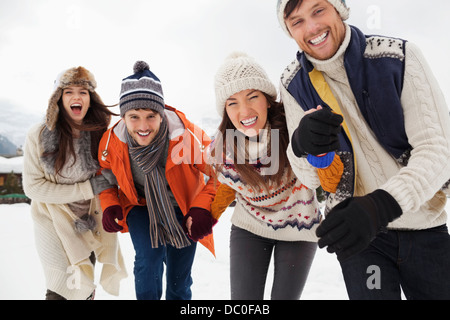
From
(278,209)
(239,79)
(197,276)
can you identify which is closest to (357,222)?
(278,209)

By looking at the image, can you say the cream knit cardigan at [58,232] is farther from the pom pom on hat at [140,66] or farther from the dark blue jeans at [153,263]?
the pom pom on hat at [140,66]

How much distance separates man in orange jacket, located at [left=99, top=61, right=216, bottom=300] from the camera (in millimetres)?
2197

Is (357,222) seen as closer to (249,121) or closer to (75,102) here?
(249,121)

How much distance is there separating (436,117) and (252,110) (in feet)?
3.21

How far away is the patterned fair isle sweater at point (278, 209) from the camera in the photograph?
75.6 inches

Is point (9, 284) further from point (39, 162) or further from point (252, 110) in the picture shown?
point (252, 110)

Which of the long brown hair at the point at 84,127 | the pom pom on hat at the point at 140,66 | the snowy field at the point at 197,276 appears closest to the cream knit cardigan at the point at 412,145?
the pom pom on hat at the point at 140,66

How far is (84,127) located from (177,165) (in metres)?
0.78

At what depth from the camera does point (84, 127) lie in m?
2.42

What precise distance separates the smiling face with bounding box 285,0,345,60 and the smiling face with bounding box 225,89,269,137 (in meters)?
0.52

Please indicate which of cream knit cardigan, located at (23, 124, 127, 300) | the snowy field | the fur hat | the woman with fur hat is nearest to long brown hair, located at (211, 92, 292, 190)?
the woman with fur hat

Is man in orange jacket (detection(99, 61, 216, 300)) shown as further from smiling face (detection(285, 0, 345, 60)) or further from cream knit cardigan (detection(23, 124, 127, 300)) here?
smiling face (detection(285, 0, 345, 60))

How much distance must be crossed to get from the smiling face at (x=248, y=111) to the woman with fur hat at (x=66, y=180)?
1.12 m
